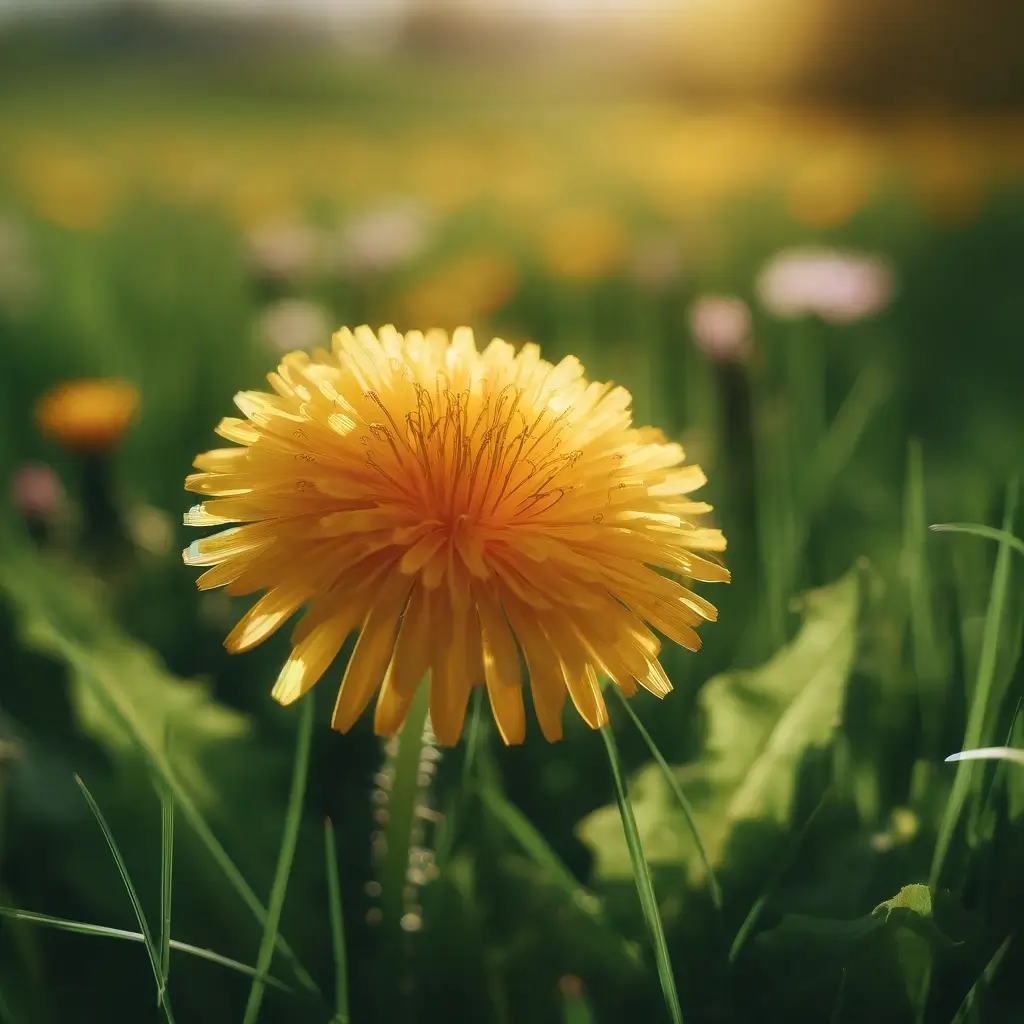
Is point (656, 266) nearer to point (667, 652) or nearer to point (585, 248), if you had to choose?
point (585, 248)

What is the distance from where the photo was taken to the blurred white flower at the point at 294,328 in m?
1.07

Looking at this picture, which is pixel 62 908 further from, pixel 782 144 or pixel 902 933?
pixel 782 144

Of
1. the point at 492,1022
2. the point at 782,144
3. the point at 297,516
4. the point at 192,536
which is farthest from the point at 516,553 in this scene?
the point at 782,144

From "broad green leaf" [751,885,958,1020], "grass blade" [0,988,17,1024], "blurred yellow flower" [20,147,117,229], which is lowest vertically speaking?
"grass blade" [0,988,17,1024]

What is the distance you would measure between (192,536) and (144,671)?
0.33m

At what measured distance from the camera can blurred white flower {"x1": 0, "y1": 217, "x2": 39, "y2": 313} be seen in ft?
4.34

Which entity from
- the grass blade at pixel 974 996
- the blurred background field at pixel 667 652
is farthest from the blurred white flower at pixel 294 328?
the grass blade at pixel 974 996

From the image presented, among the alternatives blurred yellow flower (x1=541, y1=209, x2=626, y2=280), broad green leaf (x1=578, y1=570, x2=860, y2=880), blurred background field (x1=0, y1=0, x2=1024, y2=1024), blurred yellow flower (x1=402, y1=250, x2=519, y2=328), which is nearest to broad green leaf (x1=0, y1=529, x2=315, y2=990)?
blurred background field (x1=0, y1=0, x2=1024, y2=1024)

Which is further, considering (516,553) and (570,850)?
(570,850)

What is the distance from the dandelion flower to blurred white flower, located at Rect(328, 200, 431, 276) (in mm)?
929

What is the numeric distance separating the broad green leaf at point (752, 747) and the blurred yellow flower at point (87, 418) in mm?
536

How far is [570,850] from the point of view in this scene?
1.82ft

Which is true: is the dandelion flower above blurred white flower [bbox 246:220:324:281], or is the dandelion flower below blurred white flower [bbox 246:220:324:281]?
below

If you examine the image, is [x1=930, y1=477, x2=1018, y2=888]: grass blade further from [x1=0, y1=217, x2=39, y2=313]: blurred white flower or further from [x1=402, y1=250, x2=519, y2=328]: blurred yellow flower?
[x1=0, y1=217, x2=39, y2=313]: blurred white flower
